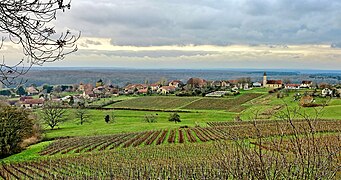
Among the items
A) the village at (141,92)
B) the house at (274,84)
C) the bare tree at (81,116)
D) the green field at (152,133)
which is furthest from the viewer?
the house at (274,84)

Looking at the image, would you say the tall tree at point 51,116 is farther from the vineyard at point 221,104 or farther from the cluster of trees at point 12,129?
the vineyard at point 221,104

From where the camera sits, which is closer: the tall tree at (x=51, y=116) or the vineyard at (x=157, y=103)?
the tall tree at (x=51, y=116)

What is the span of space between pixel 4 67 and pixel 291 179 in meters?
3.00

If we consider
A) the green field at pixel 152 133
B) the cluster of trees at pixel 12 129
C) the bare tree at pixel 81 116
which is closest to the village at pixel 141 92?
the green field at pixel 152 133

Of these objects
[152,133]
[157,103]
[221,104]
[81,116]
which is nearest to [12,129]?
[152,133]

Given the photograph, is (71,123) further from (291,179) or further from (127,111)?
(291,179)

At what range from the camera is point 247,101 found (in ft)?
243

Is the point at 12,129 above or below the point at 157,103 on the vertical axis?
above

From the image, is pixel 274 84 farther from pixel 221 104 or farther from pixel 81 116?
pixel 81 116

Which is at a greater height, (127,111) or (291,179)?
(291,179)

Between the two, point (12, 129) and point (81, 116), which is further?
point (81, 116)

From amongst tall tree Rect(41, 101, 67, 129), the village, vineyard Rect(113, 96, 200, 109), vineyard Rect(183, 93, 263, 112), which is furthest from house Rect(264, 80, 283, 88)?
tall tree Rect(41, 101, 67, 129)

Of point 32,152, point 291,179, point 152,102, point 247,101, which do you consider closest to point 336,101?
point 247,101

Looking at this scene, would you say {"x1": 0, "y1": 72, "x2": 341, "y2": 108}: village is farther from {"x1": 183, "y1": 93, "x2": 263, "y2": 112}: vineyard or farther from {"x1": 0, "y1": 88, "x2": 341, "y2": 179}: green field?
{"x1": 0, "y1": 88, "x2": 341, "y2": 179}: green field
